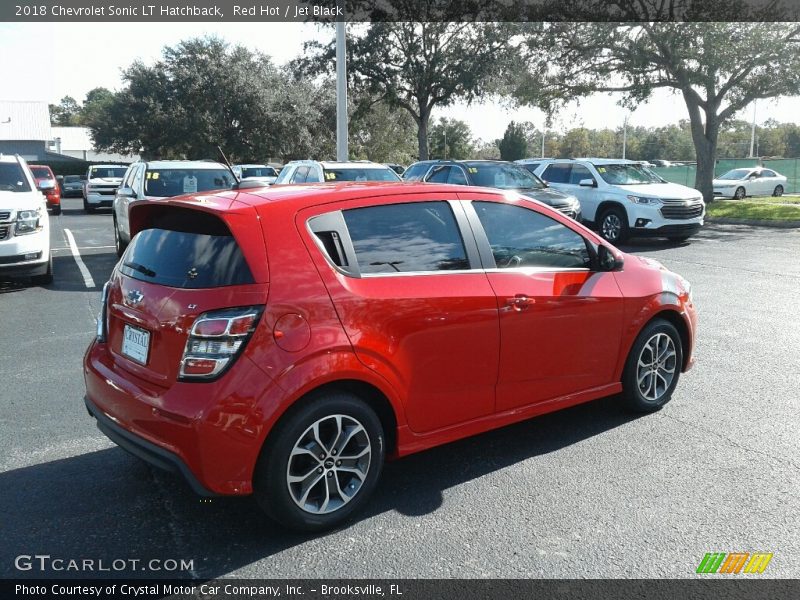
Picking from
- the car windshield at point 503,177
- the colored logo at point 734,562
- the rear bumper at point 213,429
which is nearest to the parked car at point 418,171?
the car windshield at point 503,177

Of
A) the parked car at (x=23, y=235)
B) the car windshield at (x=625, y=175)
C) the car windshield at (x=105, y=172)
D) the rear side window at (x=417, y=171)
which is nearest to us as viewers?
the parked car at (x=23, y=235)

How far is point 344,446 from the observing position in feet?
11.7

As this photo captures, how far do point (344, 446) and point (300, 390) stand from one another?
0.45 m

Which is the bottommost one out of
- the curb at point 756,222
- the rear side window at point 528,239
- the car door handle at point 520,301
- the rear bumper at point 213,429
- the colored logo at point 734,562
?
the colored logo at point 734,562

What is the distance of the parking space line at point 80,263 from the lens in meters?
Result: 11.0

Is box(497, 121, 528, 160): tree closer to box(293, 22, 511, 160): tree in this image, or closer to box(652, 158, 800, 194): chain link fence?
box(652, 158, 800, 194): chain link fence

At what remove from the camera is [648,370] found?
16.8 feet

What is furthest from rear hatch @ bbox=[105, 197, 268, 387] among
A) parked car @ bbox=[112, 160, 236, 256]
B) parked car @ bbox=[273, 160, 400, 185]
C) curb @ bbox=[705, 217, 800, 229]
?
curb @ bbox=[705, 217, 800, 229]

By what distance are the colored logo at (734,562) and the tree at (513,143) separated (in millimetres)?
71891

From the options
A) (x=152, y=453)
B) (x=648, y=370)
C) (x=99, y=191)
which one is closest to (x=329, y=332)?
(x=152, y=453)

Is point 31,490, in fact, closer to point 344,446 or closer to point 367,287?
point 344,446

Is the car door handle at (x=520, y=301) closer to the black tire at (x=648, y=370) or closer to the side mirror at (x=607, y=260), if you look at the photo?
the side mirror at (x=607, y=260)

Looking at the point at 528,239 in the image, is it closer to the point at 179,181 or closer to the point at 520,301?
the point at 520,301

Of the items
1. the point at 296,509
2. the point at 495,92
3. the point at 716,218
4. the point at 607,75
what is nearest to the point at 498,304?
the point at 296,509
